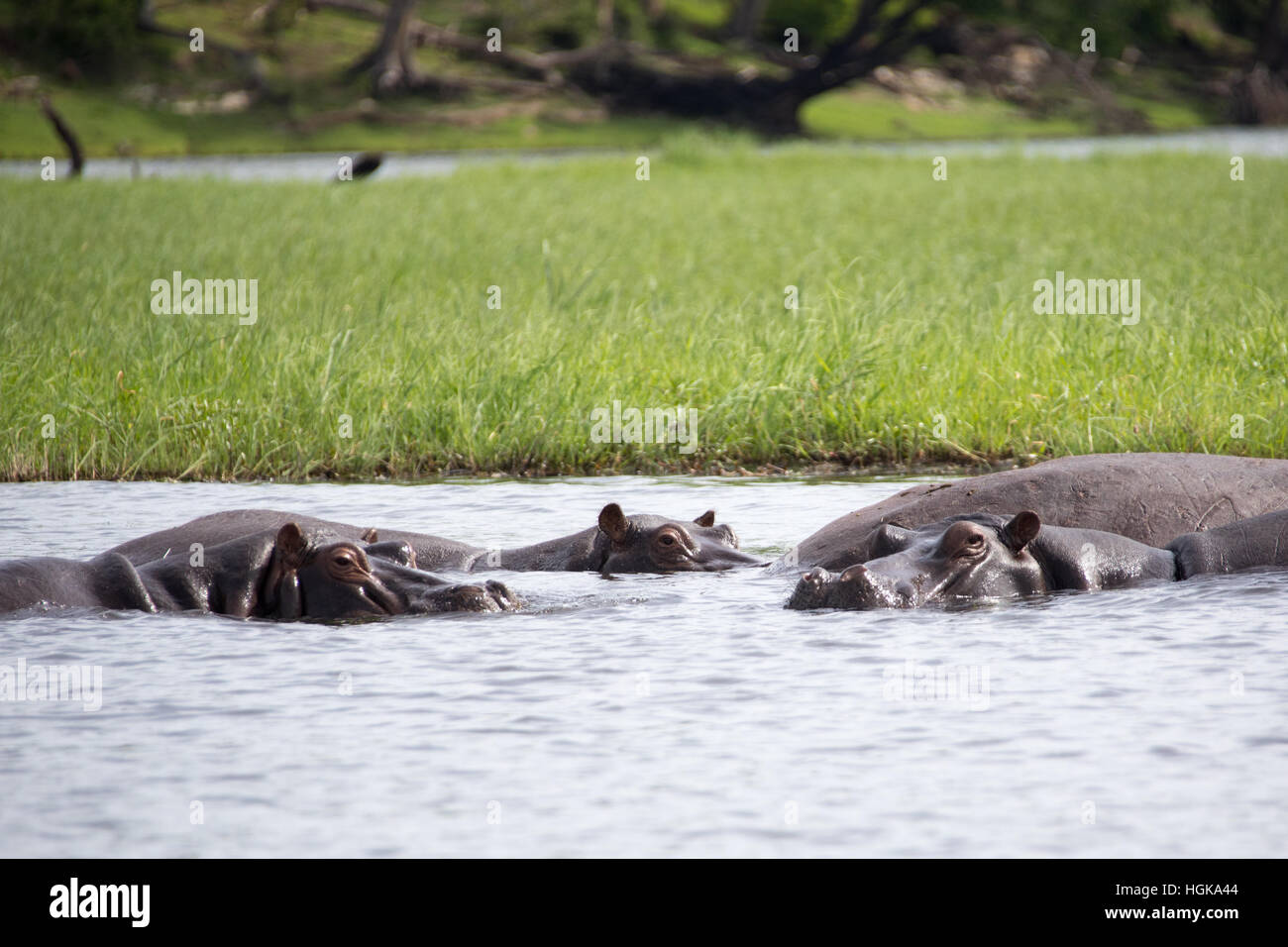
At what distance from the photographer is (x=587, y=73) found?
74500mm

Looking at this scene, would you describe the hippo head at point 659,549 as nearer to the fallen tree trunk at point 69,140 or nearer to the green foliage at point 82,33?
the fallen tree trunk at point 69,140

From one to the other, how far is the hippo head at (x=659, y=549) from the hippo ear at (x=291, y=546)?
4.45 feet

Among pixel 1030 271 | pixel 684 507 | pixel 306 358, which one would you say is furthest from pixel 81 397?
pixel 1030 271

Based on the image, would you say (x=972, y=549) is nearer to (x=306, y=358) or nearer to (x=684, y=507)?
(x=684, y=507)

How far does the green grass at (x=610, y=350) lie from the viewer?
1044cm

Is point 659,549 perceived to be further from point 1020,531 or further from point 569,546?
point 1020,531

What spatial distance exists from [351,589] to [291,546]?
10.7 inches

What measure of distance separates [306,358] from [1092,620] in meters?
6.52

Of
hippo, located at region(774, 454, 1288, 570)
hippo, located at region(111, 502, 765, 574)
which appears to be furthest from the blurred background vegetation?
hippo, located at region(774, 454, 1288, 570)

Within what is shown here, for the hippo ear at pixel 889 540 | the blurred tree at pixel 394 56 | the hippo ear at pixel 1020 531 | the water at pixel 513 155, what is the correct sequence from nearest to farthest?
the hippo ear at pixel 1020 531 < the hippo ear at pixel 889 540 < the water at pixel 513 155 < the blurred tree at pixel 394 56

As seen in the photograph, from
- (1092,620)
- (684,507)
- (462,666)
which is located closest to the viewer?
(462,666)

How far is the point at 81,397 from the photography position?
1084 cm


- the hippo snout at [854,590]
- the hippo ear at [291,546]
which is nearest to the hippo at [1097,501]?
the hippo snout at [854,590]

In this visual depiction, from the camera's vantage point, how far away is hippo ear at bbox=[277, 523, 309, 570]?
6500mm
